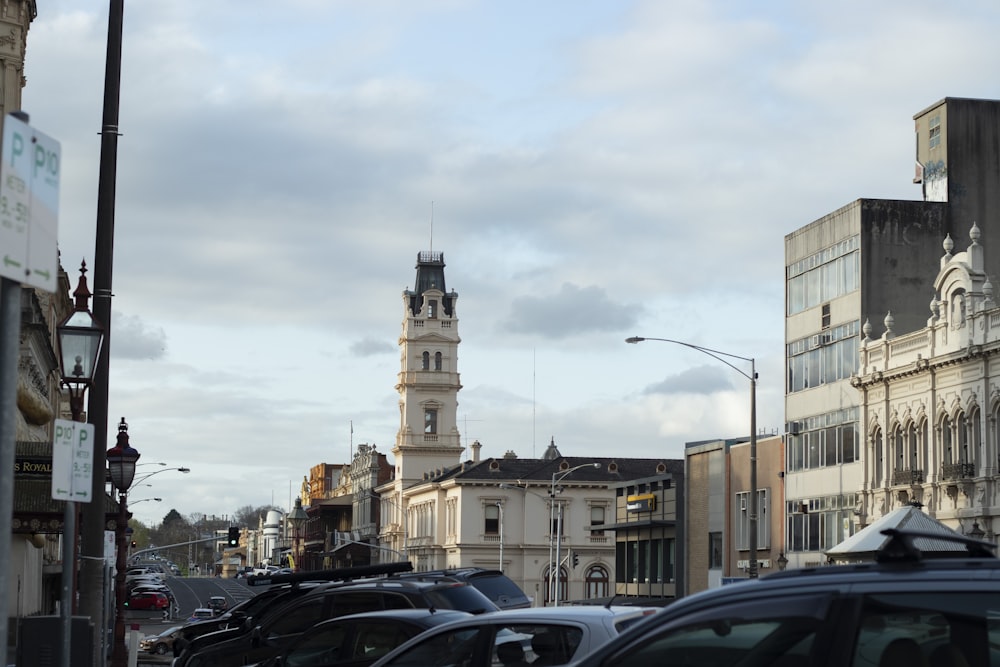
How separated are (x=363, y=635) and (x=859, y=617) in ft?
30.5

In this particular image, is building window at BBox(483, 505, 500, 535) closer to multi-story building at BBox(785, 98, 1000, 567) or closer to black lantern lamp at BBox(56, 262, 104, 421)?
multi-story building at BBox(785, 98, 1000, 567)

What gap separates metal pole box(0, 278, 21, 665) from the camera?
245 inches

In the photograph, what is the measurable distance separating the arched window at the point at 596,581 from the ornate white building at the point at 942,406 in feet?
187

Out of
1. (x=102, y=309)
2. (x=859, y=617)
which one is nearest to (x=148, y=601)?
(x=102, y=309)

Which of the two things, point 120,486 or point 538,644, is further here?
point 120,486

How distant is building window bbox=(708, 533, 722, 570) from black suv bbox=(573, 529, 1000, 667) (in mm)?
62467

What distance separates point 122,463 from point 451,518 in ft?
314

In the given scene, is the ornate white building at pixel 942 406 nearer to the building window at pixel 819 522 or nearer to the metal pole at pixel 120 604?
the building window at pixel 819 522

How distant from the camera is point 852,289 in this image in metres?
57.3

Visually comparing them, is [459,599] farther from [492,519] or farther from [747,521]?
[492,519]

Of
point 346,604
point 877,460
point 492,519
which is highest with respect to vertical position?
point 877,460

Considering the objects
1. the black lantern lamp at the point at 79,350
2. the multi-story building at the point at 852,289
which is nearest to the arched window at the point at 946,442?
the multi-story building at the point at 852,289

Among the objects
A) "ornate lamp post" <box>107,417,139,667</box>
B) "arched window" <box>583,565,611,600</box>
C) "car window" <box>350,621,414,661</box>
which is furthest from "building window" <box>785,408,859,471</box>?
"arched window" <box>583,565,611,600</box>

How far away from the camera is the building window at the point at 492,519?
118812 mm
